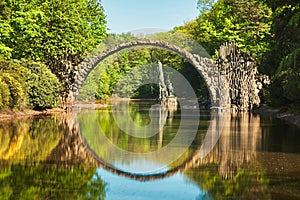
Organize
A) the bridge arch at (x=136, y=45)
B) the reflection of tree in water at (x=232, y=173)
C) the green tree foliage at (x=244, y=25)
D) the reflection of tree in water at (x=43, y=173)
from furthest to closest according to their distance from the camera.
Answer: the green tree foliage at (x=244, y=25), the bridge arch at (x=136, y=45), the reflection of tree in water at (x=232, y=173), the reflection of tree in water at (x=43, y=173)

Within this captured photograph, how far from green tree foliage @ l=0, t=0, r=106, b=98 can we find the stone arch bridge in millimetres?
1233

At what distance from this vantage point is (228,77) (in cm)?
3506

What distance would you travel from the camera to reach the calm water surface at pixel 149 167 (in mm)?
6793

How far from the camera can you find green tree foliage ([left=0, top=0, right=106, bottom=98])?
27.1m

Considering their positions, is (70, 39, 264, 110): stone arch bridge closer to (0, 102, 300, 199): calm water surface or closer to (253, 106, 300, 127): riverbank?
(253, 106, 300, 127): riverbank

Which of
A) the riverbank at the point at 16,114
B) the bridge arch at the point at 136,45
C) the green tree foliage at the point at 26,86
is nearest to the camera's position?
the riverbank at the point at 16,114

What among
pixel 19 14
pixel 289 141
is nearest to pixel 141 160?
pixel 289 141

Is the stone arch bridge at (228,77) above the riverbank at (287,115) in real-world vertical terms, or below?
above

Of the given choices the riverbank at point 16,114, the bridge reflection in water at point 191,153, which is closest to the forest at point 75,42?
the riverbank at point 16,114

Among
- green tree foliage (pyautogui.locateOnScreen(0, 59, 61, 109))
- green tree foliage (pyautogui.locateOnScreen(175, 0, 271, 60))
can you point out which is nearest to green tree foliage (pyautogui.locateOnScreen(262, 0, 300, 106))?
green tree foliage (pyautogui.locateOnScreen(175, 0, 271, 60))

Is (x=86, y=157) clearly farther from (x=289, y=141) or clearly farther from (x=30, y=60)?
(x=30, y=60)

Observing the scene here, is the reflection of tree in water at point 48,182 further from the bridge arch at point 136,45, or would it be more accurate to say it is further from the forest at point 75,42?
the bridge arch at point 136,45

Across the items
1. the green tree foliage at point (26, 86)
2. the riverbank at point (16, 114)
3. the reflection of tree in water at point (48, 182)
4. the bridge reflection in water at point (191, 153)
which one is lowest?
the reflection of tree in water at point (48, 182)

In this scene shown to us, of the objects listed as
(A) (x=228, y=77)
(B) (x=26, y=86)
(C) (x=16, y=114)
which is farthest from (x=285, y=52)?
(C) (x=16, y=114)
